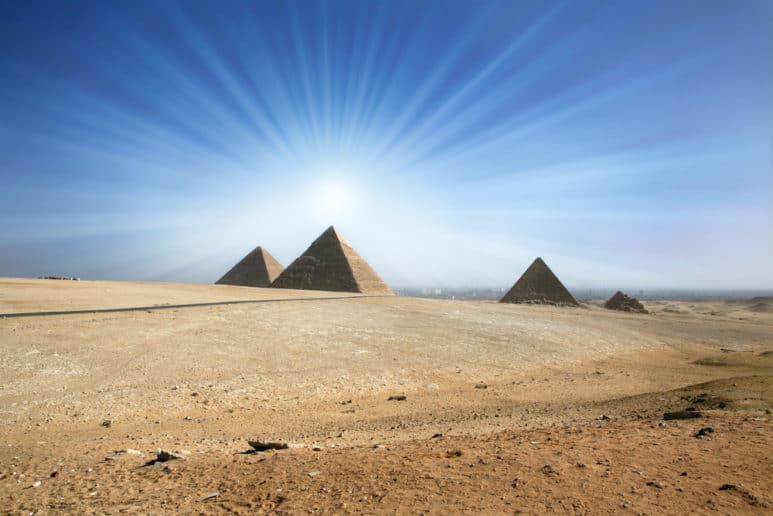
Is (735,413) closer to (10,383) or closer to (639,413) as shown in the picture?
(639,413)

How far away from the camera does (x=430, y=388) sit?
981 cm

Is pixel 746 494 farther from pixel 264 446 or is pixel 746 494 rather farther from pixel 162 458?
pixel 162 458

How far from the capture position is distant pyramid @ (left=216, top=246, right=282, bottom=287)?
48.4 m

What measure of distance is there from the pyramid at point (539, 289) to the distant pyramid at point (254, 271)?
26.7 m

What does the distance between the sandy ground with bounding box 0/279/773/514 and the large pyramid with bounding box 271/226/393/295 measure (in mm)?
24254

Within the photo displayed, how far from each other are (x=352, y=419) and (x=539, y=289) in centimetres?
3527

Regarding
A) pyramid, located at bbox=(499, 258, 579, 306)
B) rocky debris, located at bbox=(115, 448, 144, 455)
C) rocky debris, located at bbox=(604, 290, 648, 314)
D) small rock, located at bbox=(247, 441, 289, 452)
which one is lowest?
rocky debris, located at bbox=(115, 448, 144, 455)

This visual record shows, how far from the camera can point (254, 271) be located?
49.5m

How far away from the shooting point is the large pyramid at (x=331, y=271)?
1603 inches

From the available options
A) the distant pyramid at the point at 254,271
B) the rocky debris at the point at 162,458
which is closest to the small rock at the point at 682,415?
the rocky debris at the point at 162,458

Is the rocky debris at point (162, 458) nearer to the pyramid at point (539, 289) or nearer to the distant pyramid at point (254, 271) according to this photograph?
the pyramid at point (539, 289)

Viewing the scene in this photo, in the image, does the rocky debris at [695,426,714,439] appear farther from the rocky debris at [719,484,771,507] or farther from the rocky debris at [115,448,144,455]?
the rocky debris at [115,448,144,455]

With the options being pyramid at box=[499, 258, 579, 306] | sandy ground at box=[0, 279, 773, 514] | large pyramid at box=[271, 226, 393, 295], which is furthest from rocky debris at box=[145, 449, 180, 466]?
pyramid at box=[499, 258, 579, 306]

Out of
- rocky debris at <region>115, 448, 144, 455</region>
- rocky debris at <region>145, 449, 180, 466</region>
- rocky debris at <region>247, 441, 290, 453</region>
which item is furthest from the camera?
rocky debris at <region>247, 441, 290, 453</region>
